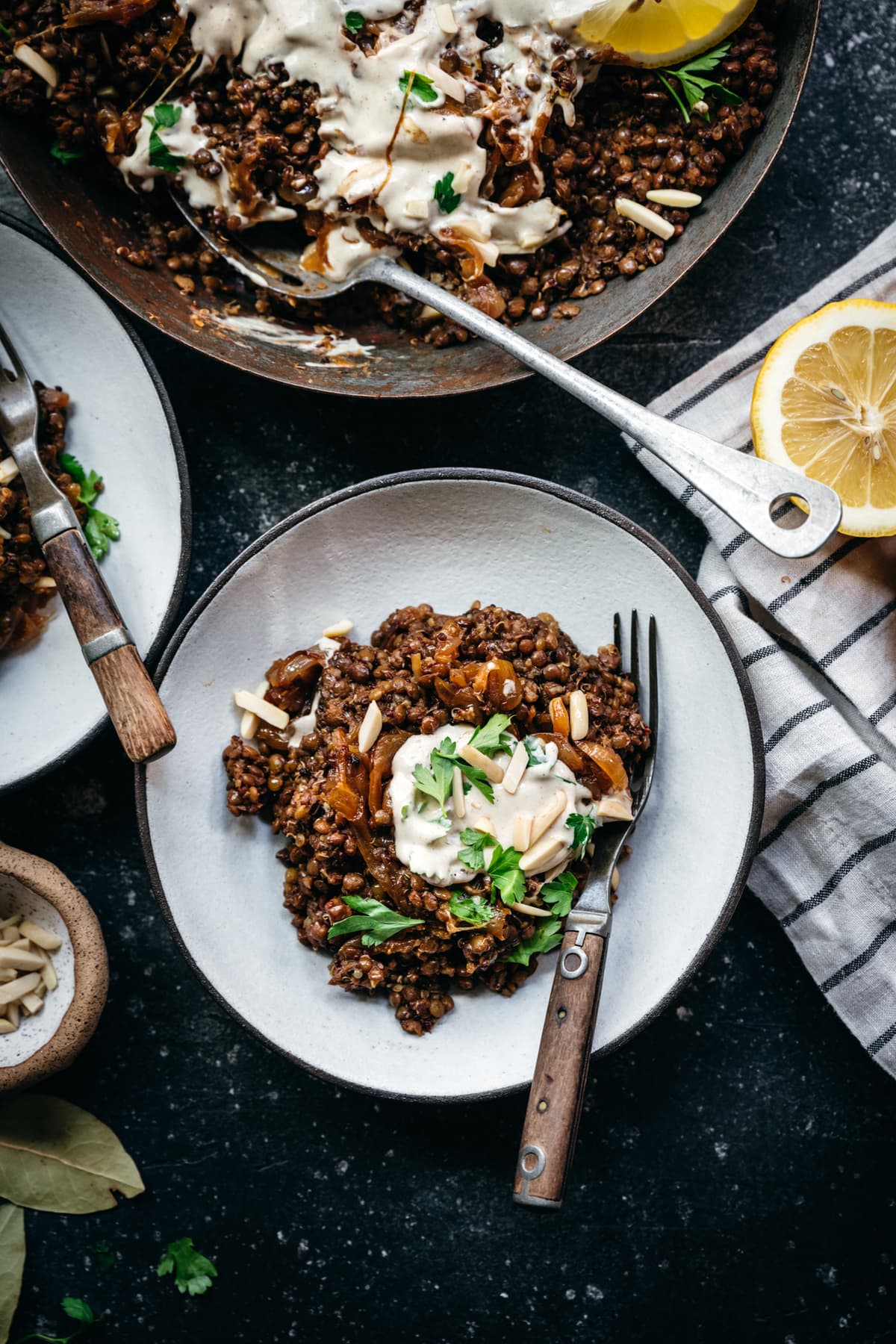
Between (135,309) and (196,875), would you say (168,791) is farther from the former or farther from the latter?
(135,309)

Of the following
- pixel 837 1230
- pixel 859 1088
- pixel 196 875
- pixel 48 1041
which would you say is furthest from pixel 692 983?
pixel 48 1041

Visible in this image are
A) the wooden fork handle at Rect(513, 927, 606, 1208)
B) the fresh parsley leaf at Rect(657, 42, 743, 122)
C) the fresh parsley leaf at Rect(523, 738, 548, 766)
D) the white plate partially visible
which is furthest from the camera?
the white plate partially visible

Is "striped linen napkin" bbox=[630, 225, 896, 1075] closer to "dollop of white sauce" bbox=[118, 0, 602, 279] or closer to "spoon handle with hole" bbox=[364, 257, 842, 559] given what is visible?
"spoon handle with hole" bbox=[364, 257, 842, 559]

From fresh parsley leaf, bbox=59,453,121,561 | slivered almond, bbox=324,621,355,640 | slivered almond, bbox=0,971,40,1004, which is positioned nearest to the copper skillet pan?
fresh parsley leaf, bbox=59,453,121,561

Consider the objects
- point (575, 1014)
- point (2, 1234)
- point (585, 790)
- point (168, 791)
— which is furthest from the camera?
point (2, 1234)

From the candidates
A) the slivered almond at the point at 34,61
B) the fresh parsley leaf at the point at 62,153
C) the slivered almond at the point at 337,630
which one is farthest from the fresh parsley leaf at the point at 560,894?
the slivered almond at the point at 34,61

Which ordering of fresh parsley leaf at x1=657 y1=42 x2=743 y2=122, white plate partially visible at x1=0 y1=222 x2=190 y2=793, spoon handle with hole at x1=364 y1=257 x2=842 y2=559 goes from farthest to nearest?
white plate partially visible at x1=0 y1=222 x2=190 y2=793, fresh parsley leaf at x1=657 y1=42 x2=743 y2=122, spoon handle with hole at x1=364 y1=257 x2=842 y2=559
